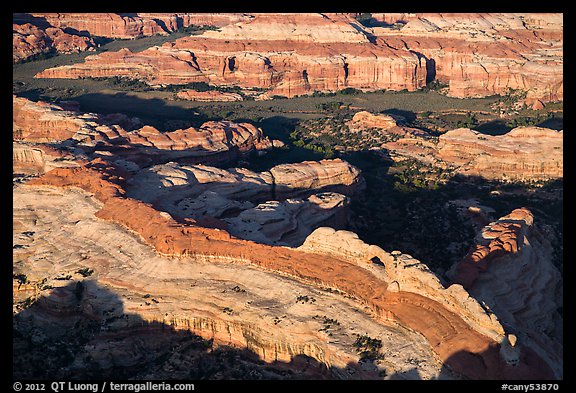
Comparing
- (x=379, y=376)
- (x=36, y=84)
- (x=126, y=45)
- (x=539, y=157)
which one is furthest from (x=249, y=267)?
(x=126, y=45)

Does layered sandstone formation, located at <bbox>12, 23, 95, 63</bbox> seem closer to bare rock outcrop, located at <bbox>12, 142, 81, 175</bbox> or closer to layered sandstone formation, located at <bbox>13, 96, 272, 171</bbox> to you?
layered sandstone formation, located at <bbox>13, 96, 272, 171</bbox>

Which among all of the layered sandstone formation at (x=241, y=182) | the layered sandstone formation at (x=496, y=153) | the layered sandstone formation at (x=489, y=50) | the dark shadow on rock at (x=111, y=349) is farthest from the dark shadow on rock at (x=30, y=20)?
the dark shadow on rock at (x=111, y=349)

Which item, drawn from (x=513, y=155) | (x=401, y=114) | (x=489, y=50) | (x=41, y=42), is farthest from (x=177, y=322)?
(x=41, y=42)

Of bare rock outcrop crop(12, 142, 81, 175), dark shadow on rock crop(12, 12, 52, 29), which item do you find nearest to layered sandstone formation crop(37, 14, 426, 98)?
dark shadow on rock crop(12, 12, 52, 29)

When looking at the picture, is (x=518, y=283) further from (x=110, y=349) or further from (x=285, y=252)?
(x=110, y=349)

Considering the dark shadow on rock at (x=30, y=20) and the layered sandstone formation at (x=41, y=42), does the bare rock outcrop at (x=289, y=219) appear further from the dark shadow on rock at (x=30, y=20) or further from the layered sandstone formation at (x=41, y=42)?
the dark shadow on rock at (x=30, y=20)

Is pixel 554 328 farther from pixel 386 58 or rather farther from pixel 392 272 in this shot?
pixel 386 58

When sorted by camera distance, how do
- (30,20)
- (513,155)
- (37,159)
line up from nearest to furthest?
(37,159) < (513,155) < (30,20)
